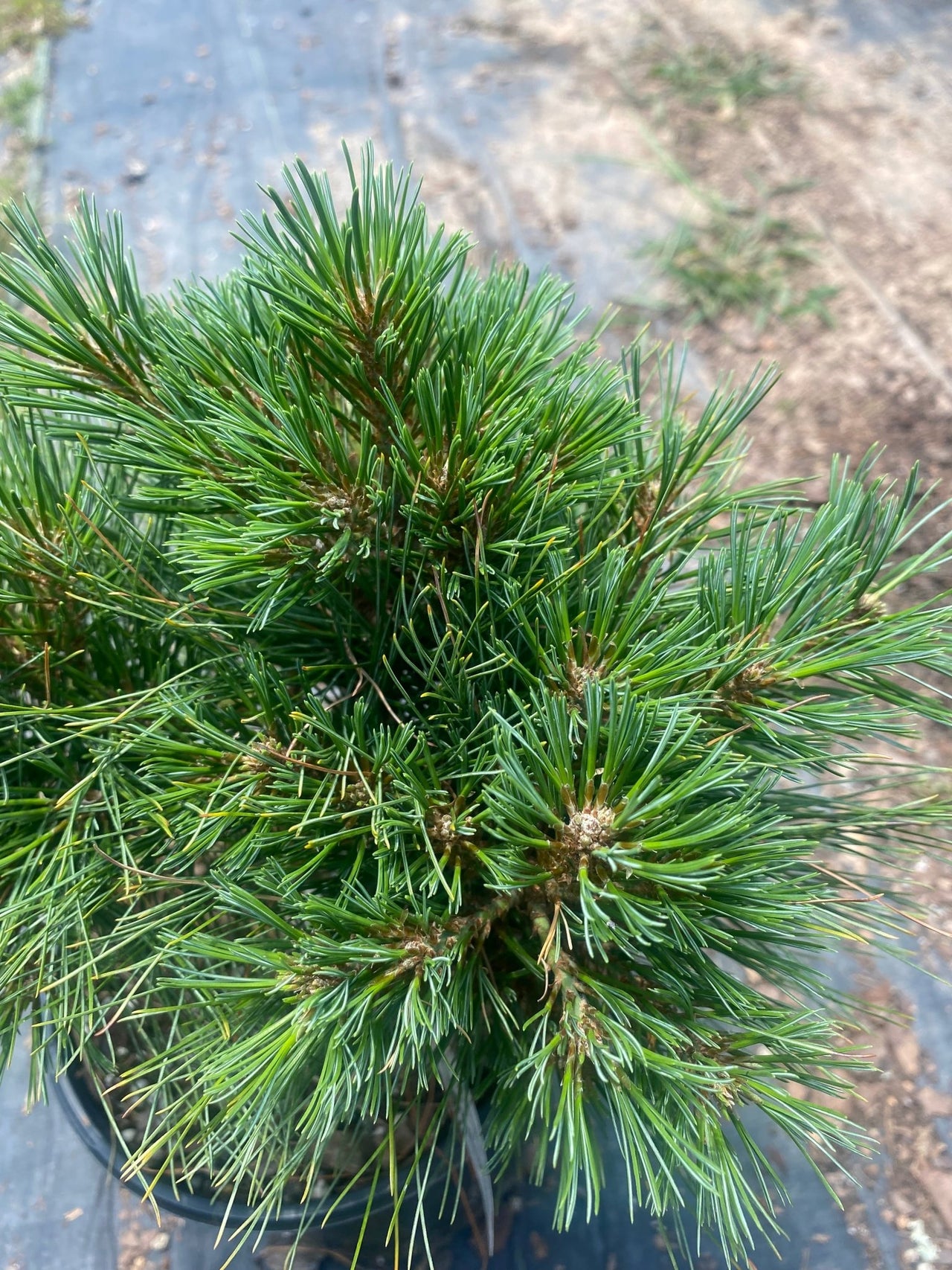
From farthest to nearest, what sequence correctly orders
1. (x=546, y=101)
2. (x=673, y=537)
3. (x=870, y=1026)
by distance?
1. (x=546, y=101)
2. (x=870, y=1026)
3. (x=673, y=537)

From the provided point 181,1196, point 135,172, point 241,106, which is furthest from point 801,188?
point 181,1196

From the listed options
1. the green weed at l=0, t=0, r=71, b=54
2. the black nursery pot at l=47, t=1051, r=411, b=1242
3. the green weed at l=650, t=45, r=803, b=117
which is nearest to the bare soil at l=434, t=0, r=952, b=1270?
the green weed at l=650, t=45, r=803, b=117

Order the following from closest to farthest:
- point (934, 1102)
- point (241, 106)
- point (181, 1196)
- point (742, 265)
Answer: point (181, 1196) < point (934, 1102) < point (742, 265) < point (241, 106)

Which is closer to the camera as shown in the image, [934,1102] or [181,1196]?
[181,1196]

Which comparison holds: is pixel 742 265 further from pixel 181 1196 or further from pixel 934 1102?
pixel 181 1196

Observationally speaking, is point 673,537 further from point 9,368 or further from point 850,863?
point 850,863

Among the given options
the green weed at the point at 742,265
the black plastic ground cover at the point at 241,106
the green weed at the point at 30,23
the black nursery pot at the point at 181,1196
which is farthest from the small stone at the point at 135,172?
the black nursery pot at the point at 181,1196

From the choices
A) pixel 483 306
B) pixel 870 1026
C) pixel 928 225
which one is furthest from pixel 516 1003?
pixel 928 225
